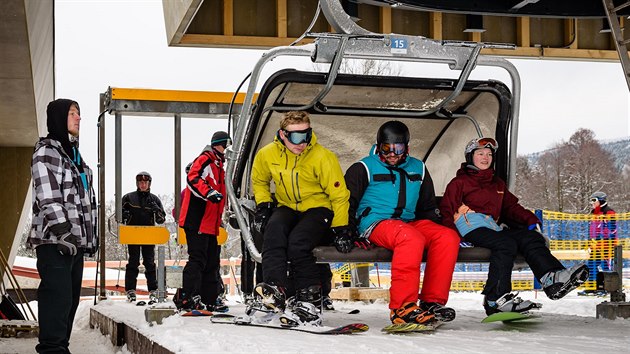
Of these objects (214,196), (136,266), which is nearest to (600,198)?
(136,266)

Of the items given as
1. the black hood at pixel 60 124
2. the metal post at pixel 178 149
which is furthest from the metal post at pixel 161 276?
the metal post at pixel 178 149

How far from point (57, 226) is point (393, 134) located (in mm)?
2374

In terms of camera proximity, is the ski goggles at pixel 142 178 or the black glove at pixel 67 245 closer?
the black glove at pixel 67 245

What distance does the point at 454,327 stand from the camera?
643cm

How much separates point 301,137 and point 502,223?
1.82 metres

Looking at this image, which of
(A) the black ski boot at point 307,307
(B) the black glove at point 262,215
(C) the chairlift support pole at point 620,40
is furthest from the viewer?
(C) the chairlift support pole at point 620,40

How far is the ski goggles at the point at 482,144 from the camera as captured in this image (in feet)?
23.5

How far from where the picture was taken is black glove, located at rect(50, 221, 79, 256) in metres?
5.82

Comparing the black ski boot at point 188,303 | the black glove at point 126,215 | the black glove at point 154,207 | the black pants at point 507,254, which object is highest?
the black glove at point 154,207

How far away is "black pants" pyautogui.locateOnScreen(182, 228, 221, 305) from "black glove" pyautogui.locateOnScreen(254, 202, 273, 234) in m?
1.58

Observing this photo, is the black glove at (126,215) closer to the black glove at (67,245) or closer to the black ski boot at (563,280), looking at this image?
the black glove at (67,245)

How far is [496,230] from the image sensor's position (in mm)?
7039

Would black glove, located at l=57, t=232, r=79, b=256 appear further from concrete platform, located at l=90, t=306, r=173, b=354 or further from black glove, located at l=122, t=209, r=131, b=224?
black glove, located at l=122, t=209, r=131, b=224

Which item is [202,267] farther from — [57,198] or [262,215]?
[57,198]
